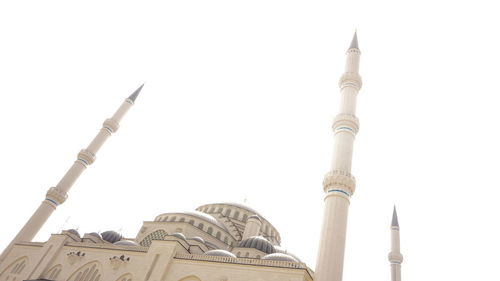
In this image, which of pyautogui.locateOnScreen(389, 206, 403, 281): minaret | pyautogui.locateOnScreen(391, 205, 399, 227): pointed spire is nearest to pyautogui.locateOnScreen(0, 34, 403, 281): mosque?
pyautogui.locateOnScreen(389, 206, 403, 281): minaret

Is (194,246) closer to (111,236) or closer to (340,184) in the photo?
(111,236)

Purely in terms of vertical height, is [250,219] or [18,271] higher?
[250,219]

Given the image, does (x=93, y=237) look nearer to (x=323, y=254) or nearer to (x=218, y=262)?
(x=218, y=262)

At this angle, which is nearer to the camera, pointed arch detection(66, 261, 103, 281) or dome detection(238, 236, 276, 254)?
pointed arch detection(66, 261, 103, 281)

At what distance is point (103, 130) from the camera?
3531cm

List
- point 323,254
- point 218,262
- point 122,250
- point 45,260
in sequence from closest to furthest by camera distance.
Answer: point 323,254 < point 218,262 < point 122,250 < point 45,260

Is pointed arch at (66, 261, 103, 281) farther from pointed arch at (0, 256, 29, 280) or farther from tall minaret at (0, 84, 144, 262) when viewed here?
tall minaret at (0, 84, 144, 262)

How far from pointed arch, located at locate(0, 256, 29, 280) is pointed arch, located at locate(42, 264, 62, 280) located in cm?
339

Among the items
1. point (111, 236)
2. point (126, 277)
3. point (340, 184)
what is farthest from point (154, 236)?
point (340, 184)

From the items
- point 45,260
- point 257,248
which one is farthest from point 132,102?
point 257,248

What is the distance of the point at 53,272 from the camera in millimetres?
25266

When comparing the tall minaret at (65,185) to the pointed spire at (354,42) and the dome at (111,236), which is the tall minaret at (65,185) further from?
the pointed spire at (354,42)

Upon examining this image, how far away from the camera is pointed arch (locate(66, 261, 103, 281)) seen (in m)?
24.0

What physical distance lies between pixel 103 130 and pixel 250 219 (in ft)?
55.3
